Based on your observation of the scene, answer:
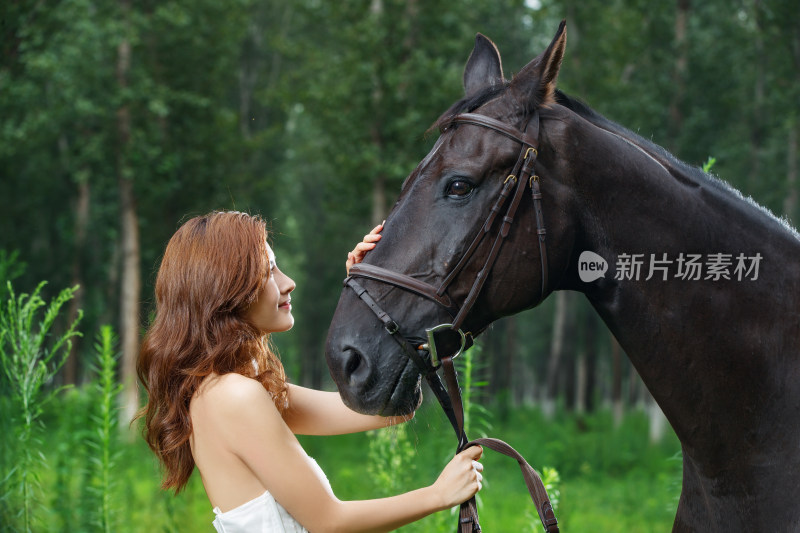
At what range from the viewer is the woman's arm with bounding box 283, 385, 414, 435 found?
2477 mm

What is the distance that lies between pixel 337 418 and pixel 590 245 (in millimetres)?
1090

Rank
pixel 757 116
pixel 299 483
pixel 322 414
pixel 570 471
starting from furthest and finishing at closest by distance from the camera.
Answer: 1. pixel 757 116
2. pixel 570 471
3. pixel 322 414
4. pixel 299 483

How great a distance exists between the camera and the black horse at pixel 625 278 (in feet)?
6.56

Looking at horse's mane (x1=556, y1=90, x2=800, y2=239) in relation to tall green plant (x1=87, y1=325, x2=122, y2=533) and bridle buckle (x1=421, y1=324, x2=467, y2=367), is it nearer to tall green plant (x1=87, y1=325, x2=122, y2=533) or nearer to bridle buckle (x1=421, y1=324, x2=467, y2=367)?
bridle buckle (x1=421, y1=324, x2=467, y2=367)

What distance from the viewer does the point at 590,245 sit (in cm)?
213

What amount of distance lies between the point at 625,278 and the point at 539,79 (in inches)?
26.3

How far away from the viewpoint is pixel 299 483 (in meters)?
1.92

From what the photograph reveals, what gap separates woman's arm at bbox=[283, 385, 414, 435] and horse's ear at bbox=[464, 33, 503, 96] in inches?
48.5

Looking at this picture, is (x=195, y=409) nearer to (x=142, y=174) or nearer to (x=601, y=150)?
(x=601, y=150)

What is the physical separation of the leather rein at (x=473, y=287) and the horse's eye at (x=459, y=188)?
0.10 m

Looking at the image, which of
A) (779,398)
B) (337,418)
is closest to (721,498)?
(779,398)

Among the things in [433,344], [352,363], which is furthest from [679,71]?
[352,363]

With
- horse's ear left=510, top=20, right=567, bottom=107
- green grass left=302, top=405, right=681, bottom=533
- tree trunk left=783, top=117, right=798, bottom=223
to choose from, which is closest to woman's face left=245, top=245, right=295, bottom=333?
horse's ear left=510, top=20, right=567, bottom=107

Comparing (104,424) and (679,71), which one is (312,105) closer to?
(679,71)
